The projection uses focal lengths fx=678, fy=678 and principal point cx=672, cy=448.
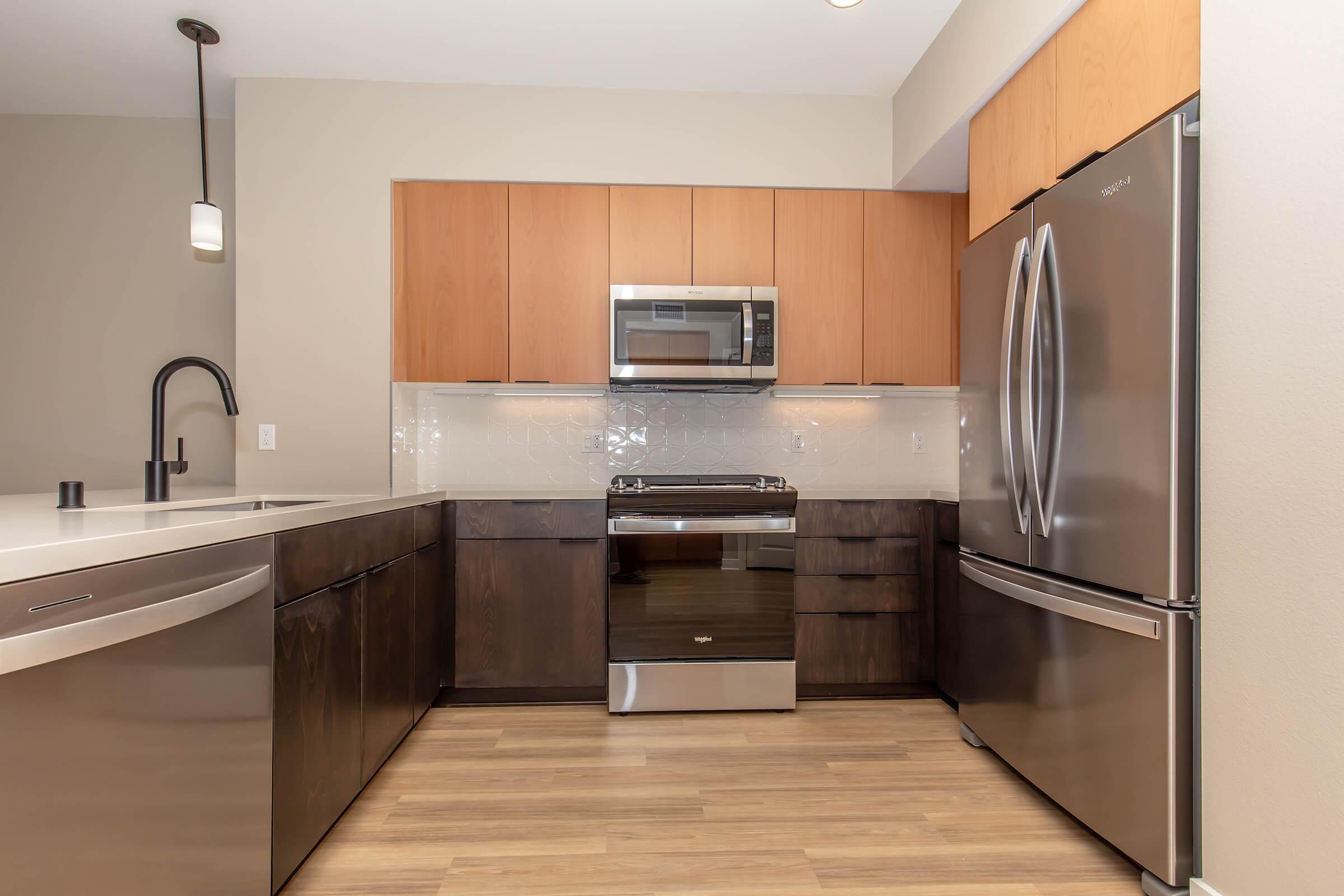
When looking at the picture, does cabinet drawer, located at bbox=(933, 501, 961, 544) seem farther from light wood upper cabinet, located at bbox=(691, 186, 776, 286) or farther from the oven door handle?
light wood upper cabinet, located at bbox=(691, 186, 776, 286)

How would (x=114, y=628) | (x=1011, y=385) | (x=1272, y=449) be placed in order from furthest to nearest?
(x=1011, y=385) → (x=1272, y=449) → (x=114, y=628)

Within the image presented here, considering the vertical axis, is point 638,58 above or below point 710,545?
above

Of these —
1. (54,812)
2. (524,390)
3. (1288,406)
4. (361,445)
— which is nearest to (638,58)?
(524,390)

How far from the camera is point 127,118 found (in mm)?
3104

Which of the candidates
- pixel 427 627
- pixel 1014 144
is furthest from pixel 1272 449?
pixel 427 627

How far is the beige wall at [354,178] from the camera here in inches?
112

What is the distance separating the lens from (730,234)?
120 inches

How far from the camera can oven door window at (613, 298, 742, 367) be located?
2902 millimetres

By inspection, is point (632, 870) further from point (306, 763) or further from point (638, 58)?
point (638, 58)

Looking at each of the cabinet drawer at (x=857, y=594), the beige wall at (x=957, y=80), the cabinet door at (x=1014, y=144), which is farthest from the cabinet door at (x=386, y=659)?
the beige wall at (x=957, y=80)

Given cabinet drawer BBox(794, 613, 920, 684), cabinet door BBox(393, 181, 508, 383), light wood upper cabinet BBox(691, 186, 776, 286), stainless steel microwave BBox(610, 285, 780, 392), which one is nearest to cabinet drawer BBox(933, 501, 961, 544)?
cabinet drawer BBox(794, 613, 920, 684)

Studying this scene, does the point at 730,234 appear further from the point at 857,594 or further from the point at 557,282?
the point at 857,594

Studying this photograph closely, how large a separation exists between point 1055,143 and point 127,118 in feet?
12.5

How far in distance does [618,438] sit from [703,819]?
6.05 ft
